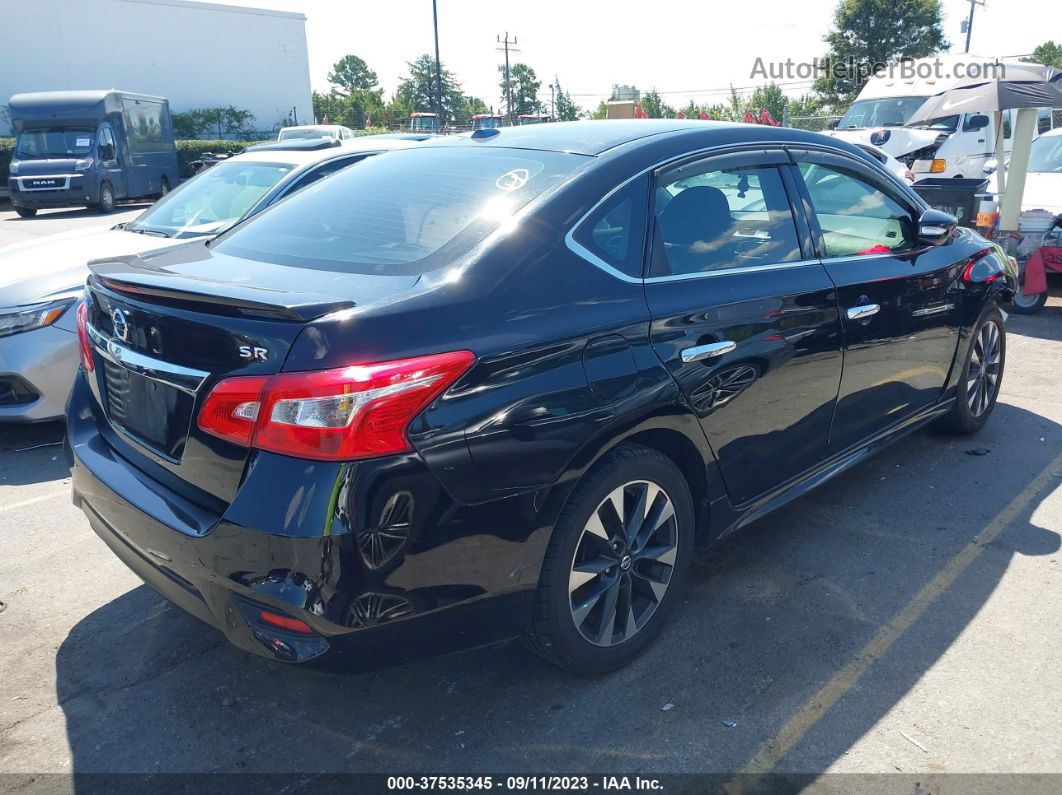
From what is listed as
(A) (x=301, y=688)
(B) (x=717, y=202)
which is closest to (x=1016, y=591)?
(B) (x=717, y=202)

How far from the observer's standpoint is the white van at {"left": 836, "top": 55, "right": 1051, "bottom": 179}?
15414mm

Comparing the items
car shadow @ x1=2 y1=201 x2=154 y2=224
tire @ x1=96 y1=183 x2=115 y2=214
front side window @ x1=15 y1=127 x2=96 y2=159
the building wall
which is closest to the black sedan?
car shadow @ x1=2 y1=201 x2=154 y2=224

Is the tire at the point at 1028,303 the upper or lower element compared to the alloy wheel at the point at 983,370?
lower

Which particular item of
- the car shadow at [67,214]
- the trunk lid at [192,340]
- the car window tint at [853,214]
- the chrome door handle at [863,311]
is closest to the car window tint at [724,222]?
the car window tint at [853,214]

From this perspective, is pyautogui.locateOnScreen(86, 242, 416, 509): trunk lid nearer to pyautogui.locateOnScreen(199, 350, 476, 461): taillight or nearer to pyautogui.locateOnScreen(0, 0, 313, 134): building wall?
pyautogui.locateOnScreen(199, 350, 476, 461): taillight

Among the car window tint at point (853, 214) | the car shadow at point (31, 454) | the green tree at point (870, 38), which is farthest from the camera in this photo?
the green tree at point (870, 38)

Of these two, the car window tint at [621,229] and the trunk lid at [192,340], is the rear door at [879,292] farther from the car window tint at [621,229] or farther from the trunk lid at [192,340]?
the trunk lid at [192,340]

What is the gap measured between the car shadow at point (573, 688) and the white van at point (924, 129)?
43.1ft

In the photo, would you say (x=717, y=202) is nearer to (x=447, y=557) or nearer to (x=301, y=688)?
(x=447, y=557)

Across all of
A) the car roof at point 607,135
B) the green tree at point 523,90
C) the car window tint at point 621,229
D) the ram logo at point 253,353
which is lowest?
the ram logo at point 253,353

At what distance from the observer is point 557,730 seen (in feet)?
9.15

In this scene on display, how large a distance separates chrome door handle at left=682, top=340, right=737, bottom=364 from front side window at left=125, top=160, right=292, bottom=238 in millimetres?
4295

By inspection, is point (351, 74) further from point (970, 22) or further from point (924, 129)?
point (924, 129)

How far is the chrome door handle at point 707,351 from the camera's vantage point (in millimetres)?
A: 2998
